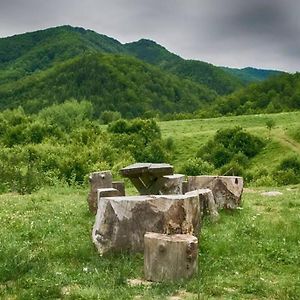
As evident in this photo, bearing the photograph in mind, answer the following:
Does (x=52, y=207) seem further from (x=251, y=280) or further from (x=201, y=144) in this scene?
(x=201, y=144)

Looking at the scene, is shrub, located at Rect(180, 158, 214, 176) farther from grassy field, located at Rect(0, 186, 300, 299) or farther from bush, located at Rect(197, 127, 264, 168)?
grassy field, located at Rect(0, 186, 300, 299)

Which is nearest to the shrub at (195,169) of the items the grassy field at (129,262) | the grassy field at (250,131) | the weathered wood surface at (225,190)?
the grassy field at (250,131)

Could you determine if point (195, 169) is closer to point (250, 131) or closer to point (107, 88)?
point (250, 131)

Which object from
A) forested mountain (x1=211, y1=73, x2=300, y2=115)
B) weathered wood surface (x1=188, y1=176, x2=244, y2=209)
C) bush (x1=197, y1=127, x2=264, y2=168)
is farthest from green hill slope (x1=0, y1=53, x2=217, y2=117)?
weathered wood surface (x1=188, y1=176, x2=244, y2=209)

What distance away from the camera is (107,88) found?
177500 mm

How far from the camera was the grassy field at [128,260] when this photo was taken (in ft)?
29.9

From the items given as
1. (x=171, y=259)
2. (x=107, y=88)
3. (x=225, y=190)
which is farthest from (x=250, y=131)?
(x=107, y=88)

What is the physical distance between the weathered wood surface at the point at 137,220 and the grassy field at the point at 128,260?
283mm

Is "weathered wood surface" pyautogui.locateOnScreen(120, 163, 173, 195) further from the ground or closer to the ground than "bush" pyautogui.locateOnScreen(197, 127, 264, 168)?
further from the ground

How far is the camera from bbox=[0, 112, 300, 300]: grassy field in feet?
29.9

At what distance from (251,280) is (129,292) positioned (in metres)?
2.18

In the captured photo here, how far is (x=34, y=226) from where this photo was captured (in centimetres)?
1367

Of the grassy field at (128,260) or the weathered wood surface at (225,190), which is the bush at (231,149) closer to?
the weathered wood surface at (225,190)

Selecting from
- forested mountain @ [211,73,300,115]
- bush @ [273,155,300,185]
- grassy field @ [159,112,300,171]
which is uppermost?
forested mountain @ [211,73,300,115]
